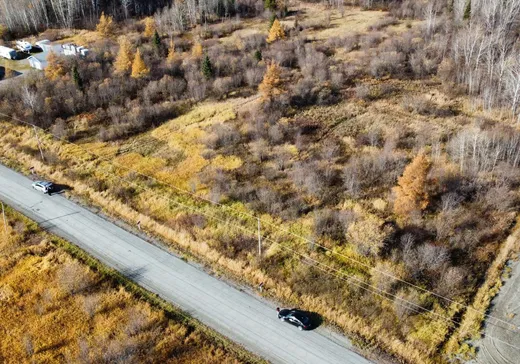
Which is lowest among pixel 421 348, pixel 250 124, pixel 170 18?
pixel 421 348

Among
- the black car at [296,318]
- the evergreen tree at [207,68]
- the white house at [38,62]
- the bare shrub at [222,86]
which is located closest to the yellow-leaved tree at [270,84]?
the bare shrub at [222,86]

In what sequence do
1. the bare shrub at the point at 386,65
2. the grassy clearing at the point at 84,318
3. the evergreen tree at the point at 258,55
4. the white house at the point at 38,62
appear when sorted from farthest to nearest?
the white house at the point at 38,62 → the evergreen tree at the point at 258,55 → the bare shrub at the point at 386,65 → the grassy clearing at the point at 84,318

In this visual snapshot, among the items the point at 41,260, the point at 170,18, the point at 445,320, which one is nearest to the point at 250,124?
the point at 41,260

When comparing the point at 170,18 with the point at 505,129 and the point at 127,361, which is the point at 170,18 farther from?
the point at 127,361

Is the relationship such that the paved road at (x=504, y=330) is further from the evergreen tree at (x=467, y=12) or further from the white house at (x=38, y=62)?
the white house at (x=38, y=62)

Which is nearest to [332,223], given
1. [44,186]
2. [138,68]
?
[44,186]

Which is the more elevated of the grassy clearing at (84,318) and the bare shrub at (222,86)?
the bare shrub at (222,86)

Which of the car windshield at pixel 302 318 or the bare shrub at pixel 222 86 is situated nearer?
→ the car windshield at pixel 302 318
